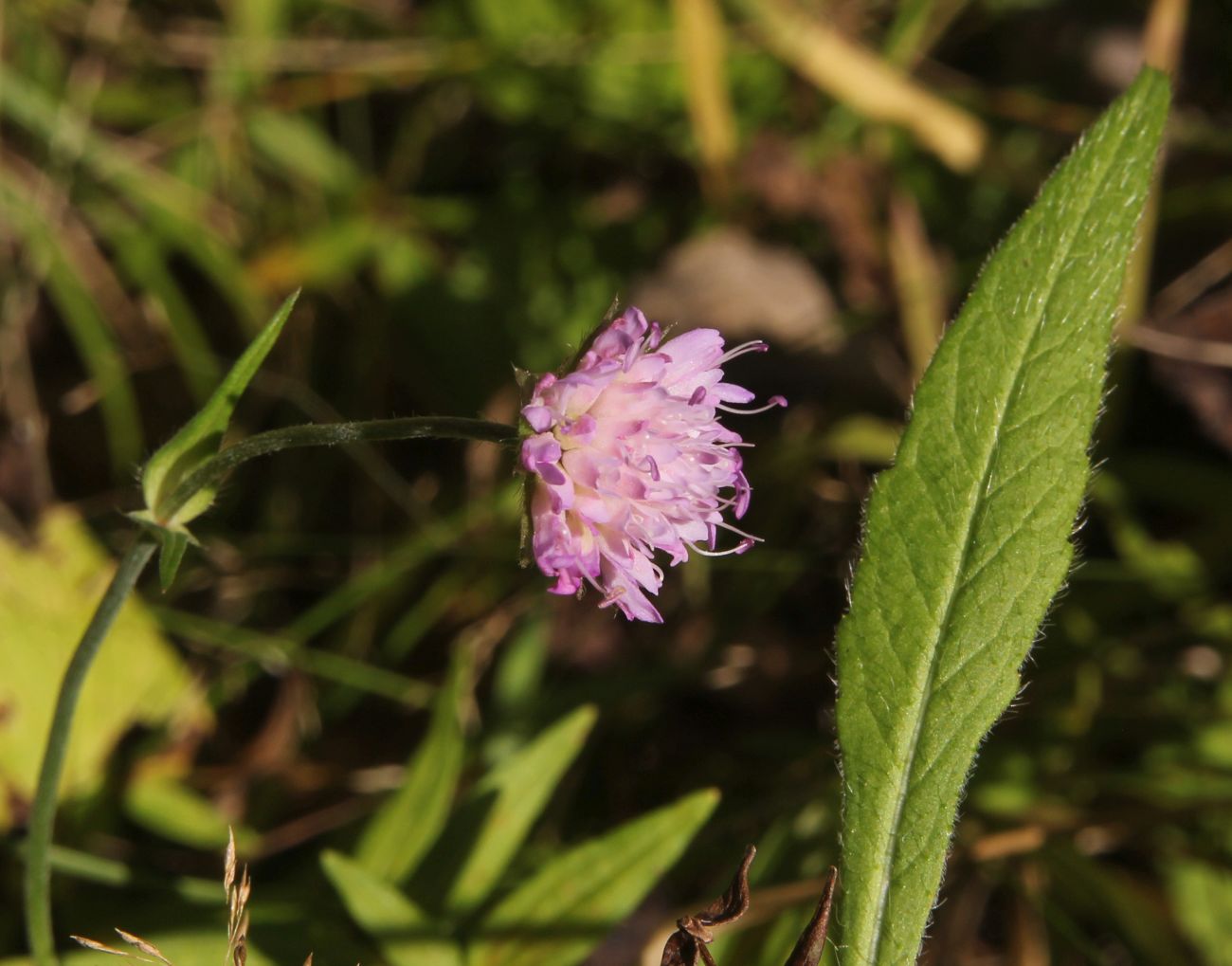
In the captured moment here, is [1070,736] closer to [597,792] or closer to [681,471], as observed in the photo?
[597,792]

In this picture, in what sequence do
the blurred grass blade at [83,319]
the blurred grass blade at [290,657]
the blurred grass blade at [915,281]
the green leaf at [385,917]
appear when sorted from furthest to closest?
1. the blurred grass blade at [915,281]
2. the blurred grass blade at [83,319]
3. the blurred grass blade at [290,657]
4. the green leaf at [385,917]

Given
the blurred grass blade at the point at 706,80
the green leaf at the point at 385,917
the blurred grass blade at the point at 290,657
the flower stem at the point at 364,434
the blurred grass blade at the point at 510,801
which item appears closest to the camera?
the flower stem at the point at 364,434

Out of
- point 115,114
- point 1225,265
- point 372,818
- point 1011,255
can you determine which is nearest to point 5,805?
point 372,818

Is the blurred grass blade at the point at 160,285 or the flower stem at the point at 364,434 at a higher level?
the blurred grass blade at the point at 160,285

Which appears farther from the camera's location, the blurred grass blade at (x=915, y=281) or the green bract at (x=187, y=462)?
the blurred grass blade at (x=915, y=281)

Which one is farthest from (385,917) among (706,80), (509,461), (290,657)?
(706,80)

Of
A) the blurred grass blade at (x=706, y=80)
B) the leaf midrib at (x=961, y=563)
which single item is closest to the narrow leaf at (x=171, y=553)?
the leaf midrib at (x=961, y=563)

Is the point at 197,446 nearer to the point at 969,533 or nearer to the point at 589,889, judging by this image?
the point at 589,889

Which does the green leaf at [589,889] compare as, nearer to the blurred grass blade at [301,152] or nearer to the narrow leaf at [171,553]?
the narrow leaf at [171,553]
